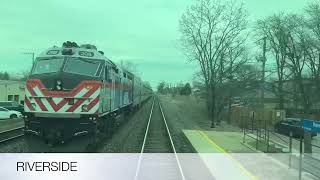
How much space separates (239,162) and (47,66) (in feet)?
22.7

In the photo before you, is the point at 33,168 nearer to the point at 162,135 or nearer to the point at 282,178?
the point at 282,178

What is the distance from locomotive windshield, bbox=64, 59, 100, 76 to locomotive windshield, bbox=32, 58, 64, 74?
10.2 inches

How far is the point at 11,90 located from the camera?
276ft

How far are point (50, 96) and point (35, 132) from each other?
4.02 feet

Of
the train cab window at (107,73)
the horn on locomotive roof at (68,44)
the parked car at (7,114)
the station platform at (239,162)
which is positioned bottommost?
the station platform at (239,162)

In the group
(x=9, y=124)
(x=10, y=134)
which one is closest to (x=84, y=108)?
(x=10, y=134)

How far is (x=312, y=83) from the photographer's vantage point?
53281 mm

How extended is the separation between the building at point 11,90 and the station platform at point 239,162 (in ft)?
207

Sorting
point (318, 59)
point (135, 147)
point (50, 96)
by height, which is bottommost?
point (135, 147)

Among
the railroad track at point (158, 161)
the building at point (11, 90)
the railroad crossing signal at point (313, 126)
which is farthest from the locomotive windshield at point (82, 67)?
the building at point (11, 90)

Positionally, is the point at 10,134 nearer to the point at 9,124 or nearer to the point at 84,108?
the point at 9,124

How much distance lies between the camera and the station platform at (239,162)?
14133 mm

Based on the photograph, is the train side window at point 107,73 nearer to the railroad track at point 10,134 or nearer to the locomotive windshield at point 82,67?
the locomotive windshield at point 82,67

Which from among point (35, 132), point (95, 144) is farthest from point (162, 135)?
point (35, 132)
